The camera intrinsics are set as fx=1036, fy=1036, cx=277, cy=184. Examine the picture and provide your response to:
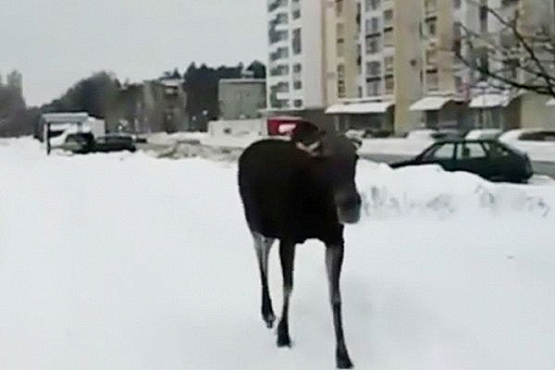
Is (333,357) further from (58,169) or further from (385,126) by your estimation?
(385,126)

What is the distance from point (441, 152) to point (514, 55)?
26.3 ft

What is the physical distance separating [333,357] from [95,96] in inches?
392

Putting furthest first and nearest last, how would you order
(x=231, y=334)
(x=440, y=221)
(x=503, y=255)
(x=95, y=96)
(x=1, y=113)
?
(x=95, y=96)
(x=1, y=113)
(x=440, y=221)
(x=503, y=255)
(x=231, y=334)

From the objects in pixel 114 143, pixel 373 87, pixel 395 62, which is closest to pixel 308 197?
pixel 114 143

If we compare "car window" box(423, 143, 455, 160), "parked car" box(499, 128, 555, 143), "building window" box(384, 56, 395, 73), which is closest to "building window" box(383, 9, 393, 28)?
"parked car" box(499, 128, 555, 143)

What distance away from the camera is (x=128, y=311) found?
4934 mm

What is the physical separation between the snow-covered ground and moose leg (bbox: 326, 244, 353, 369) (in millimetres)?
80

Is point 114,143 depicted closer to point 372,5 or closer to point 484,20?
point 372,5

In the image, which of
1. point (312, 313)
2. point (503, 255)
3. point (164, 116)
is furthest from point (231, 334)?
point (164, 116)

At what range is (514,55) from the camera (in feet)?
23.1

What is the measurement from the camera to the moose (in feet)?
12.7

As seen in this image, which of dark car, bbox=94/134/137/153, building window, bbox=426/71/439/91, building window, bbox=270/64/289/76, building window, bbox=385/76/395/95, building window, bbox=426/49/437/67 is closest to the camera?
building window, bbox=426/49/437/67

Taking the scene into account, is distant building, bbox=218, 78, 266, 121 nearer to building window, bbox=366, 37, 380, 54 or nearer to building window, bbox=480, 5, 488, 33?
building window, bbox=480, 5, 488, 33

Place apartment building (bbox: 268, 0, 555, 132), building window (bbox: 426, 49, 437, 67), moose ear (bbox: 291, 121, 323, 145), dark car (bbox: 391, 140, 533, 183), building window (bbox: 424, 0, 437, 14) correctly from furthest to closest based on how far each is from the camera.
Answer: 1. building window (bbox: 424, 0, 437, 14)
2. dark car (bbox: 391, 140, 533, 183)
3. building window (bbox: 426, 49, 437, 67)
4. apartment building (bbox: 268, 0, 555, 132)
5. moose ear (bbox: 291, 121, 323, 145)
